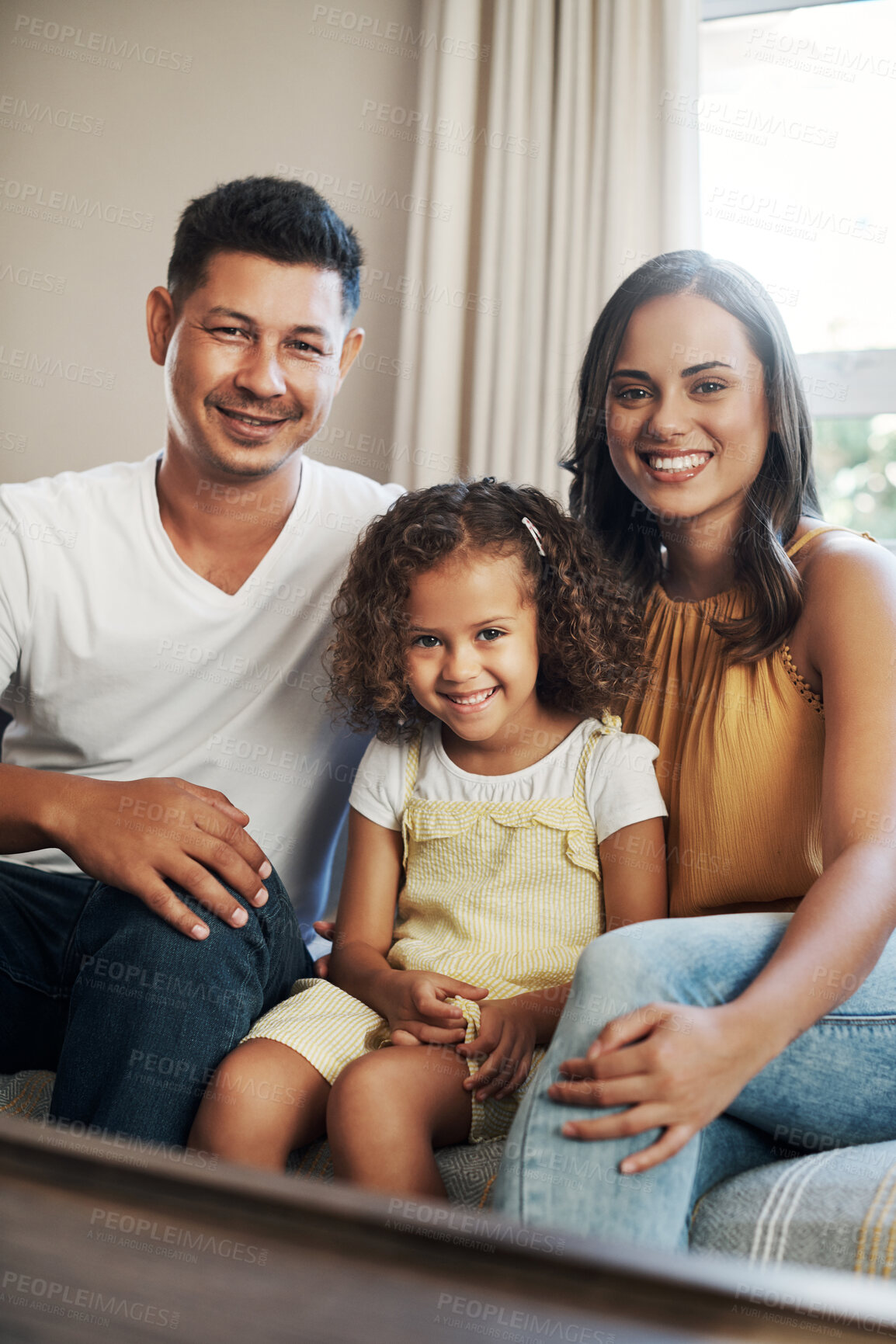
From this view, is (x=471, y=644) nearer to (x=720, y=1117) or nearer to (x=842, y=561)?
(x=842, y=561)

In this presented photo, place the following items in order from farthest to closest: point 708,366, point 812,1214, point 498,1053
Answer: point 708,366 → point 498,1053 → point 812,1214

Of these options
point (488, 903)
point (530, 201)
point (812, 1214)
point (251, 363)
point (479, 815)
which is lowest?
point (812, 1214)

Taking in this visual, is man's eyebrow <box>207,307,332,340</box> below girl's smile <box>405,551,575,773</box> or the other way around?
the other way around

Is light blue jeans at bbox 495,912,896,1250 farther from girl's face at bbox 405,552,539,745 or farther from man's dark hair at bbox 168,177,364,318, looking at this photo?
man's dark hair at bbox 168,177,364,318

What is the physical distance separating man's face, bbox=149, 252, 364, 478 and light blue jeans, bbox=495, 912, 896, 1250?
891 mm

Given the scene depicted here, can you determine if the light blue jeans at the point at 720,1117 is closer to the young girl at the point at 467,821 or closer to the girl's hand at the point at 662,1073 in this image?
the girl's hand at the point at 662,1073

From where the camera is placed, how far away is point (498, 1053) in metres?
1.02

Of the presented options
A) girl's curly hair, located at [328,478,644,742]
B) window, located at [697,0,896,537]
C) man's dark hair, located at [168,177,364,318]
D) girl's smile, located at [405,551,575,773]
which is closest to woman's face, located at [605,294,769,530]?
girl's curly hair, located at [328,478,644,742]

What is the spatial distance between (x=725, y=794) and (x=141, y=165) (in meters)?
2.23

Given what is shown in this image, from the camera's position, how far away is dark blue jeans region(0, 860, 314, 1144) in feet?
3.19

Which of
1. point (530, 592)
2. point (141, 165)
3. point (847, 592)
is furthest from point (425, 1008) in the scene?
point (141, 165)

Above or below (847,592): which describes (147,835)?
below

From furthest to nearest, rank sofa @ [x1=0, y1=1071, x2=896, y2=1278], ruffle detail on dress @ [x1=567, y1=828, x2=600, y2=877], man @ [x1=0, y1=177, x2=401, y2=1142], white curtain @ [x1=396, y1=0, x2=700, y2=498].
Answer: white curtain @ [x1=396, y1=0, x2=700, y2=498], man @ [x1=0, y1=177, x2=401, y2=1142], ruffle detail on dress @ [x1=567, y1=828, x2=600, y2=877], sofa @ [x1=0, y1=1071, x2=896, y2=1278]

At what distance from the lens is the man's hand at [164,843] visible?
106cm
